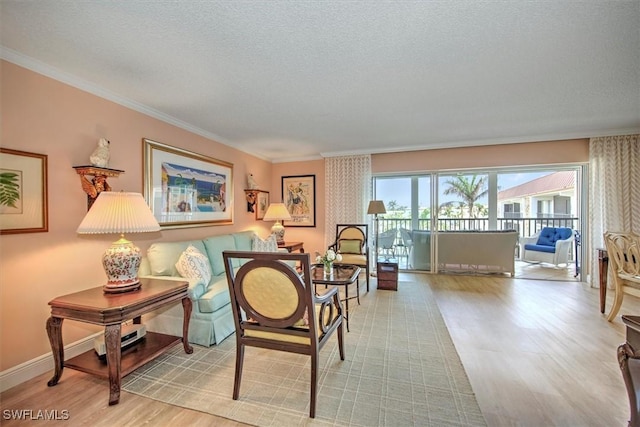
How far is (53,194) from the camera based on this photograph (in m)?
2.10

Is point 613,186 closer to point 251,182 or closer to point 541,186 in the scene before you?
point 541,186

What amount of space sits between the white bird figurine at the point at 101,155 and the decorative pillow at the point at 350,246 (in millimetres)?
3455

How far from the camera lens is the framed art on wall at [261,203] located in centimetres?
510

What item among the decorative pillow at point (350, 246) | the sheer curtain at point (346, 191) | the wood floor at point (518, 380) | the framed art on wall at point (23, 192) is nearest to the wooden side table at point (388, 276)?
the decorative pillow at point (350, 246)

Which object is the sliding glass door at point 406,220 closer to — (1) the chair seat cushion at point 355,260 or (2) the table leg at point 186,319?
(1) the chair seat cushion at point 355,260

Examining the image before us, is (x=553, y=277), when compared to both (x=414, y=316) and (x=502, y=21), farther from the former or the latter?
(x=502, y=21)

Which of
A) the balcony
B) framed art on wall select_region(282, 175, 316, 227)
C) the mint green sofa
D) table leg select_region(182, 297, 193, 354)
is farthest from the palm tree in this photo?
table leg select_region(182, 297, 193, 354)

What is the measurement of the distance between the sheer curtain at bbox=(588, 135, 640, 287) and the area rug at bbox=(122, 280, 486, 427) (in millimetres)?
3606

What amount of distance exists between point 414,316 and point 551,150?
3.78 m

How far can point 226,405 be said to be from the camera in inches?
65.2

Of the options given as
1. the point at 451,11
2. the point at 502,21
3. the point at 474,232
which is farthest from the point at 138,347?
the point at 474,232

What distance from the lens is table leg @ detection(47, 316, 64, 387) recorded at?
5.95 feet

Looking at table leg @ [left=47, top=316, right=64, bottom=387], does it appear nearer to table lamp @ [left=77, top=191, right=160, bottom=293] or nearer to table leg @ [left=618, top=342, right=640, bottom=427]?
table lamp @ [left=77, top=191, right=160, bottom=293]

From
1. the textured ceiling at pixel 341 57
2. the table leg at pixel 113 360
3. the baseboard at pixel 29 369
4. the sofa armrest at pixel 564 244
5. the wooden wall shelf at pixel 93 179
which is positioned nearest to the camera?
the textured ceiling at pixel 341 57
